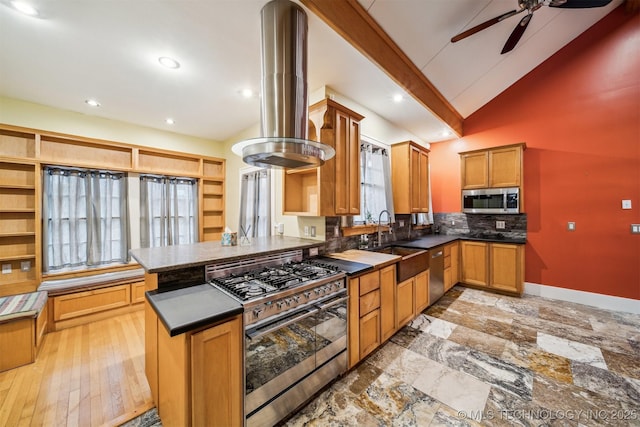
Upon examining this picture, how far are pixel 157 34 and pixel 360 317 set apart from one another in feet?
9.72

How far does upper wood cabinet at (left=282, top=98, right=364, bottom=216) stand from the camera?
2.40 metres

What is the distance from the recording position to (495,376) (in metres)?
1.95

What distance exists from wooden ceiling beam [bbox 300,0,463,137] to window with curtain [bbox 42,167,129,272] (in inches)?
148

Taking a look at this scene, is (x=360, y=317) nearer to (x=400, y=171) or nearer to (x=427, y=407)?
(x=427, y=407)

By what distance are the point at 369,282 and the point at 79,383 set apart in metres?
2.62

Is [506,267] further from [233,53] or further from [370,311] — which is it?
[233,53]

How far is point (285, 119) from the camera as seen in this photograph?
1806 mm

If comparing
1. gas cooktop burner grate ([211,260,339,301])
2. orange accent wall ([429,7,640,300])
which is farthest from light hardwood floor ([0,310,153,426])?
orange accent wall ([429,7,640,300])

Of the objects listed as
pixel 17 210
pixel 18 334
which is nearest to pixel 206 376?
pixel 18 334

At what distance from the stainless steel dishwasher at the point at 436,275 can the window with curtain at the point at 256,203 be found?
93.5 inches

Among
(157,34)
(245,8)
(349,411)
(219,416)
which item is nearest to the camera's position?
(219,416)

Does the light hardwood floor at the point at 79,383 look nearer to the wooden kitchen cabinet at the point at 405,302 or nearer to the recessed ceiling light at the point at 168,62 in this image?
the wooden kitchen cabinet at the point at 405,302

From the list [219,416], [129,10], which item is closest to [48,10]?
[129,10]

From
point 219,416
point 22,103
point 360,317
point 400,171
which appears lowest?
point 219,416
